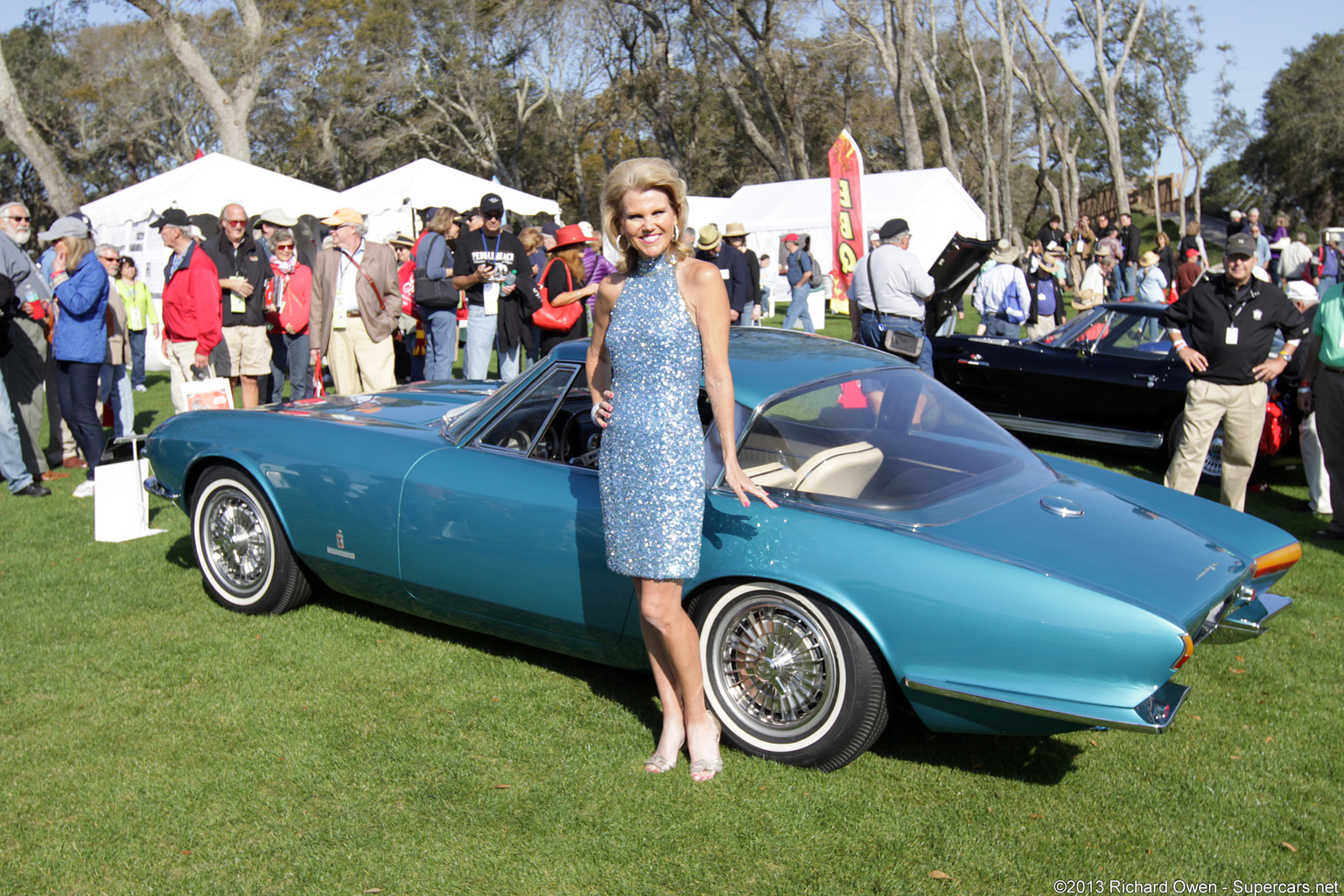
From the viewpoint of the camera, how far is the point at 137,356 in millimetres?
12930

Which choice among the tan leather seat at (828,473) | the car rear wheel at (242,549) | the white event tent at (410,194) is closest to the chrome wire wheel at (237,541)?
the car rear wheel at (242,549)

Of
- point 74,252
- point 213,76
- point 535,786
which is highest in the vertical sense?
point 213,76

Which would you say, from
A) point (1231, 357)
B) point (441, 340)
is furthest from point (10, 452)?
point (1231, 357)

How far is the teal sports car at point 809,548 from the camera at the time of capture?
2992mm

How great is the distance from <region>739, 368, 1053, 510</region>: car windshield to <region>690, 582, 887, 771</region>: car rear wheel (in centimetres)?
40

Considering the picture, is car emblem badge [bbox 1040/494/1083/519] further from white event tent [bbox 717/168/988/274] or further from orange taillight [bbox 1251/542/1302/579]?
white event tent [bbox 717/168/988/274]

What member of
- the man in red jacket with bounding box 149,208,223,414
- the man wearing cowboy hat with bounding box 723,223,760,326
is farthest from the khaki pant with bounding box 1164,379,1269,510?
the man in red jacket with bounding box 149,208,223,414

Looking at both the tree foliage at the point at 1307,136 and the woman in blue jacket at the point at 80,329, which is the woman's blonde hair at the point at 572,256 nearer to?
the woman in blue jacket at the point at 80,329

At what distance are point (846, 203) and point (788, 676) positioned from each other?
57.3 feet

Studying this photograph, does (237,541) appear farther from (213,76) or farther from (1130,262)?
(213,76)

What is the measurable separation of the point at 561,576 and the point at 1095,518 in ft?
6.14

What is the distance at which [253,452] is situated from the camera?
469 cm

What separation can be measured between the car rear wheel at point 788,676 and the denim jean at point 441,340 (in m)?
6.51

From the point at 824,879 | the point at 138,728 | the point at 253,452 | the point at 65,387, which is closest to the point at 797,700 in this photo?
the point at 824,879
